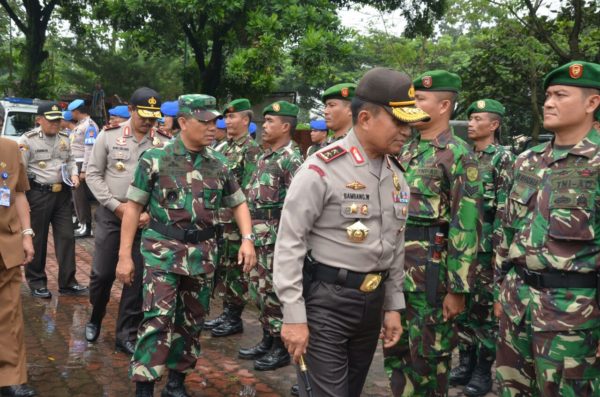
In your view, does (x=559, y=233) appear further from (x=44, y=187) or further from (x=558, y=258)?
(x=44, y=187)

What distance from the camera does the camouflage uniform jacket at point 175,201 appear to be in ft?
14.1

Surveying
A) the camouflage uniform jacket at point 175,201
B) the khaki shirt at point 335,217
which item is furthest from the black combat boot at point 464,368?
the khaki shirt at point 335,217

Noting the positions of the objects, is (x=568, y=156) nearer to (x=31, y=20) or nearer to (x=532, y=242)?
(x=532, y=242)

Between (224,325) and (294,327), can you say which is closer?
(294,327)

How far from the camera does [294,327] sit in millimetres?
2777

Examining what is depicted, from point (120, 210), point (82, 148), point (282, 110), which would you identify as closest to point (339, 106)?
point (282, 110)

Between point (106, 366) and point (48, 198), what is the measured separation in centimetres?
304

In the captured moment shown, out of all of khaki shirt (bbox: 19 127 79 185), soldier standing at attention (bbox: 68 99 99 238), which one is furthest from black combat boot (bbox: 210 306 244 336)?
soldier standing at attention (bbox: 68 99 99 238)

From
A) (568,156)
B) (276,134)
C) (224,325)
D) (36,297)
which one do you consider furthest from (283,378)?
(36,297)

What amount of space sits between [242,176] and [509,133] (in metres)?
16.3

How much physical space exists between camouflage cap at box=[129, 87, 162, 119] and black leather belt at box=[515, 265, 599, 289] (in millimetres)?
3576

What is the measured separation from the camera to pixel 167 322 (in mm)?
4262

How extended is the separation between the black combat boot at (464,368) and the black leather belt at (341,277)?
2.69 m

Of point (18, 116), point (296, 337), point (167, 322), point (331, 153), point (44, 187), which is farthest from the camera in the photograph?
point (18, 116)
